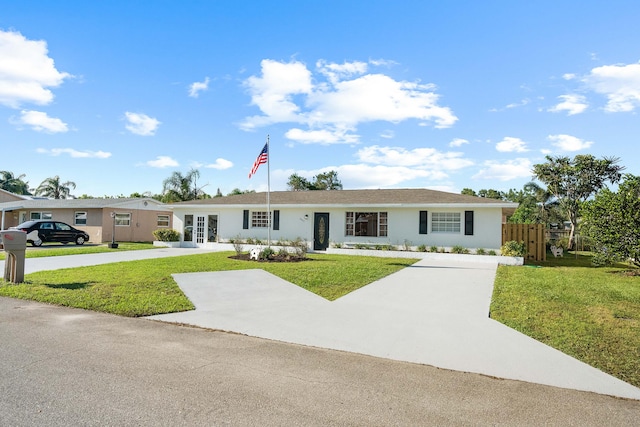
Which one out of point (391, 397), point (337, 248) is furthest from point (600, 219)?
point (391, 397)

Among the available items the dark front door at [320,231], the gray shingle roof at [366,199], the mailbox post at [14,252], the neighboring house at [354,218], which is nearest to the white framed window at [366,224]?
the neighboring house at [354,218]

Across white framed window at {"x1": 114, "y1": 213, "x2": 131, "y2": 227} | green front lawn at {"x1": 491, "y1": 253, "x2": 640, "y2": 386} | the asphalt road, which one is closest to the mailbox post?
the asphalt road

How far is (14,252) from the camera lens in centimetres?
971

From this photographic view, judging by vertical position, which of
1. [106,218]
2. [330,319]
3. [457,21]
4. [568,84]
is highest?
[457,21]

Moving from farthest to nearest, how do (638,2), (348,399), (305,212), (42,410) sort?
(305,212) < (638,2) < (348,399) < (42,410)

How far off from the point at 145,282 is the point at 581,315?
9875mm

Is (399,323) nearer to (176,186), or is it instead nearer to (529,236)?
(529,236)

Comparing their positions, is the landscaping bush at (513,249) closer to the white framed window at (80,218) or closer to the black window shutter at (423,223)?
the black window shutter at (423,223)

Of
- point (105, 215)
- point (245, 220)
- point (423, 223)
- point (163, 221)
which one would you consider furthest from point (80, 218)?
point (423, 223)

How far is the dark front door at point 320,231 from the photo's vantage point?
20938 millimetres

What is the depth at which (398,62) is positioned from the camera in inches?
539

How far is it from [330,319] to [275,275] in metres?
5.08

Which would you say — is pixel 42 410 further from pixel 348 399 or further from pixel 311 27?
pixel 311 27

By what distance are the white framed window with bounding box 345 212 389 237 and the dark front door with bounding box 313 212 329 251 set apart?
3.76 ft
